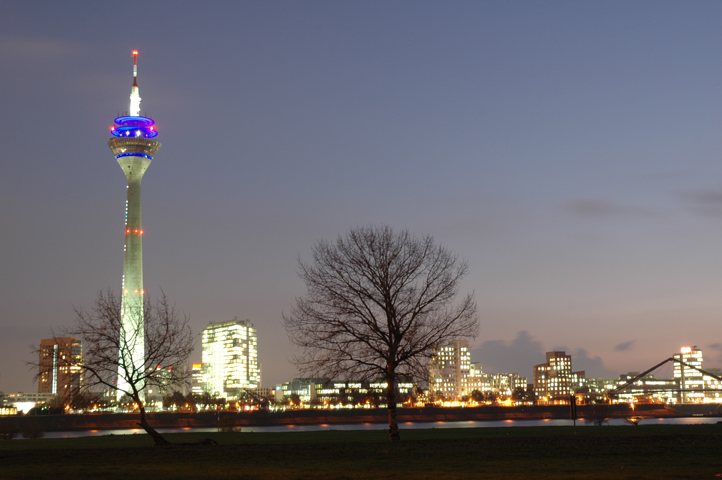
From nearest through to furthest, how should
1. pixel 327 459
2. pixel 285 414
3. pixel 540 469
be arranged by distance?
pixel 540 469 → pixel 327 459 → pixel 285 414

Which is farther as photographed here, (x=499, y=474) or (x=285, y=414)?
(x=285, y=414)

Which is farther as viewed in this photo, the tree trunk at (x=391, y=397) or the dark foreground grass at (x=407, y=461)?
the tree trunk at (x=391, y=397)

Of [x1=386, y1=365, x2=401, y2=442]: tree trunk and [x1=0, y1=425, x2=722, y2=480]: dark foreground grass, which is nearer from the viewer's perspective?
[x1=0, y1=425, x2=722, y2=480]: dark foreground grass

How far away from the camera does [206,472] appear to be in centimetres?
2269

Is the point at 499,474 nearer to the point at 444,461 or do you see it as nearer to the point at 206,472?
the point at 444,461

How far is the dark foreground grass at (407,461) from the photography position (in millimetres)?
21391

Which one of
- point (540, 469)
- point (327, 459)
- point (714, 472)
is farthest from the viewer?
point (327, 459)

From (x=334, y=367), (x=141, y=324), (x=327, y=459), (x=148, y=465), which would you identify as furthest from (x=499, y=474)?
(x=141, y=324)

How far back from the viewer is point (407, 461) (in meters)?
26.0

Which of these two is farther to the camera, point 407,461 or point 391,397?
point 391,397

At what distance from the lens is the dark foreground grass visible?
21.4 meters

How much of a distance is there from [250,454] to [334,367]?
306 inches

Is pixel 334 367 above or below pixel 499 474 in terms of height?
above

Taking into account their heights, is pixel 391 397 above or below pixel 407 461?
above
